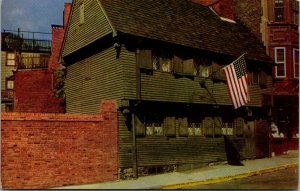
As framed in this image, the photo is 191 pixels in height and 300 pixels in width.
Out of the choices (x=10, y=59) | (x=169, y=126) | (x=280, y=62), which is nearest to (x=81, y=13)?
(x=169, y=126)

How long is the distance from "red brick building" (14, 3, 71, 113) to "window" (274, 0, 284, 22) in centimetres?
1396

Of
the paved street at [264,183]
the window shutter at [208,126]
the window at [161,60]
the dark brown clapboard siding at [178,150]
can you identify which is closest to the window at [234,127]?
the dark brown clapboard siding at [178,150]

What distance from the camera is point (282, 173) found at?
1681cm

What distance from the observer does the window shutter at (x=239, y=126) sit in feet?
66.4

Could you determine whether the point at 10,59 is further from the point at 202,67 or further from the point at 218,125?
the point at 218,125

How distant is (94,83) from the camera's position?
57.7 ft

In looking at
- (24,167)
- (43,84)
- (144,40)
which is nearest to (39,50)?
→ (43,84)

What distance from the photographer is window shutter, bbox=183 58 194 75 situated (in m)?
18.1

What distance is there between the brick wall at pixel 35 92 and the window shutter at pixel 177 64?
7.33 m

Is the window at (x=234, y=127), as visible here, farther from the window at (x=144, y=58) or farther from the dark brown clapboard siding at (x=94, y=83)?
the dark brown clapboard siding at (x=94, y=83)

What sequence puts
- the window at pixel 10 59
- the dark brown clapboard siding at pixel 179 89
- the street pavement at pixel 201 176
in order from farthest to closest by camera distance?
the window at pixel 10 59 < the dark brown clapboard siding at pixel 179 89 < the street pavement at pixel 201 176

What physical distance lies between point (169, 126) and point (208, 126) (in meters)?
2.52

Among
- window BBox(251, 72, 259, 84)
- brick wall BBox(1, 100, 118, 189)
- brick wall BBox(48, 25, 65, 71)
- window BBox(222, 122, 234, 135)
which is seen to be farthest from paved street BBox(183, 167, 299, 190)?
brick wall BBox(48, 25, 65, 71)

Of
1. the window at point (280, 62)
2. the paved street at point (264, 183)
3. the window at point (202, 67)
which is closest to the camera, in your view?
the paved street at point (264, 183)
